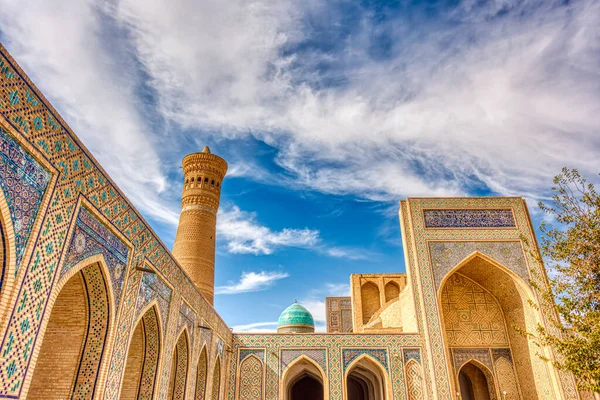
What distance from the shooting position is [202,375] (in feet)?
27.7

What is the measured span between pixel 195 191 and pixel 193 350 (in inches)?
284

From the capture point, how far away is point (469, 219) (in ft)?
37.3

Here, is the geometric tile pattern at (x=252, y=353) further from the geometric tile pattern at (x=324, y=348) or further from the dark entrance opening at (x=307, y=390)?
the dark entrance opening at (x=307, y=390)

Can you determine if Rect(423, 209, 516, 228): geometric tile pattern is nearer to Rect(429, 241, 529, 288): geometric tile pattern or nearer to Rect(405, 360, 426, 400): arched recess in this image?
Rect(429, 241, 529, 288): geometric tile pattern

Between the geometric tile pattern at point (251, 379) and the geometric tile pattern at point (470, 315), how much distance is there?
4.86 m

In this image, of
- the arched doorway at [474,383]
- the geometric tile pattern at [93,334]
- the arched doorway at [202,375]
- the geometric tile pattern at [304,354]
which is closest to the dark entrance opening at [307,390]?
the arched doorway at [474,383]

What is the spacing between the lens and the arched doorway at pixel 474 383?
10867 mm

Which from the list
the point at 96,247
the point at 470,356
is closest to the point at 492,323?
the point at 470,356

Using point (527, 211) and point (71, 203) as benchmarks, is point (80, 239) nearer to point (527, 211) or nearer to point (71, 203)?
point (71, 203)

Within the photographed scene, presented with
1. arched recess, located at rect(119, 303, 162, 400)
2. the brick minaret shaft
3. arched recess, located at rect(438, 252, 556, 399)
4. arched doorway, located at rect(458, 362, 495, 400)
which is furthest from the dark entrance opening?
arched recess, located at rect(119, 303, 162, 400)

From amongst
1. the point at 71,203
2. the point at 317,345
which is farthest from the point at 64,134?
the point at 317,345

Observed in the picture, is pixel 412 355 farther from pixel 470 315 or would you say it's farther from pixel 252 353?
pixel 252 353

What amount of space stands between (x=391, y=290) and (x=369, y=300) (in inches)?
34.7

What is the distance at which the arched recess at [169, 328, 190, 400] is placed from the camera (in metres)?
7.19
